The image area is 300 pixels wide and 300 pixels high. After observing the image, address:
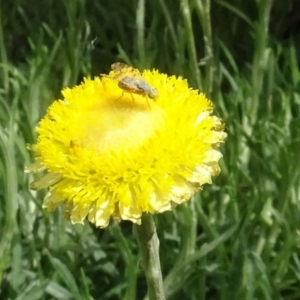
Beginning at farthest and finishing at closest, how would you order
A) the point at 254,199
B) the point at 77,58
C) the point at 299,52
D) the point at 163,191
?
the point at 299,52 → the point at 77,58 → the point at 254,199 → the point at 163,191

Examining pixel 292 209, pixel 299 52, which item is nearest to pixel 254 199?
pixel 292 209

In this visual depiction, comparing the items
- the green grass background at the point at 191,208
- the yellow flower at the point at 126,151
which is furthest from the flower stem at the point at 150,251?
the green grass background at the point at 191,208

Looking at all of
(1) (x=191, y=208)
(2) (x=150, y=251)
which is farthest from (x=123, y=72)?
(1) (x=191, y=208)

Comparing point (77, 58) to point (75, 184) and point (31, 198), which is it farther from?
point (75, 184)

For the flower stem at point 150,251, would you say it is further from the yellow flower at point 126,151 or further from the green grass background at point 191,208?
the green grass background at point 191,208

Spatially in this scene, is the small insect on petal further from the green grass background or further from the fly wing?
the green grass background

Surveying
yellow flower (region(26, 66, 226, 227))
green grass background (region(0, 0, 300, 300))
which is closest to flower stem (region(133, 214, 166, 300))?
yellow flower (region(26, 66, 226, 227))

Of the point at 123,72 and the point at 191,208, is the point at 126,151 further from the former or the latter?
the point at 191,208
